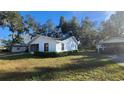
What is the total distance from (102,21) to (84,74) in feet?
3.35

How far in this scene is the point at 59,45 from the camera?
4828 mm

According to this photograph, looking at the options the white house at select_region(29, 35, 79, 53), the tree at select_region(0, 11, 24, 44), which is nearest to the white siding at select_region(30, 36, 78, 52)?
the white house at select_region(29, 35, 79, 53)

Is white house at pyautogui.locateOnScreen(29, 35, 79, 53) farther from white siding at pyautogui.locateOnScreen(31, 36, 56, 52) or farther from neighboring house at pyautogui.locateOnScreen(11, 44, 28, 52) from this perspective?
neighboring house at pyautogui.locateOnScreen(11, 44, 28, 52)

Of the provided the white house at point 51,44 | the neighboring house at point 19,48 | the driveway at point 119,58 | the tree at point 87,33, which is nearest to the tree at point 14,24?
the neighboring house at point 19,48

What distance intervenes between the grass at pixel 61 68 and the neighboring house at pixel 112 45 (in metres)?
0.16

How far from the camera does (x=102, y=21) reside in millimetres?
4766

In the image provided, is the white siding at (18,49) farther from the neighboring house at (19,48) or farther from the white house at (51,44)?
the white house at (51,44)

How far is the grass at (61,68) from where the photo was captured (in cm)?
471

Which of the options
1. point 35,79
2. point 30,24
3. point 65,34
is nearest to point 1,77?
point 35,79

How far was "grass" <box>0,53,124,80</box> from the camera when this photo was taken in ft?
15.5
